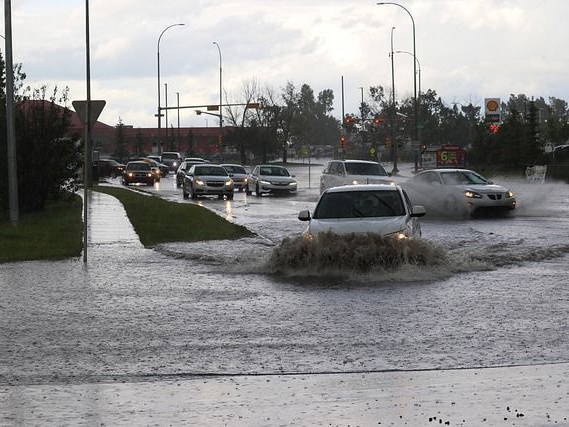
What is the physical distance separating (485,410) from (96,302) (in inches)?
293

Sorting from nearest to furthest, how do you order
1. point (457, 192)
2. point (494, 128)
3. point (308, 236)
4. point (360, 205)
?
point (308, 236), point (360, 205), point (457, 192), point (494, 128)

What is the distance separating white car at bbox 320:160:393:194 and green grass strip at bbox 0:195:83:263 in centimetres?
1005

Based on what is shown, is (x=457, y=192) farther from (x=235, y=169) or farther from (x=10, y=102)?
(x=235, y=169)

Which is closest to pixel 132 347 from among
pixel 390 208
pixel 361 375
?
pixel 361 375

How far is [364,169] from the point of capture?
40.1 metres

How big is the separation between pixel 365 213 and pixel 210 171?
104ft

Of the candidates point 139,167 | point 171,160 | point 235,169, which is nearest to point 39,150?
point 235,169

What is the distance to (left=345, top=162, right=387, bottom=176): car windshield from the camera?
39.7 metres

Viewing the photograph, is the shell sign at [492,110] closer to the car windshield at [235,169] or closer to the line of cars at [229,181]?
the car windshield at [235,169]

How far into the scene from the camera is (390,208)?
57.3ft

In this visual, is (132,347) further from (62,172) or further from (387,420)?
(62,172)

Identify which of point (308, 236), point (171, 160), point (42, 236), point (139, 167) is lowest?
point (42, 236)

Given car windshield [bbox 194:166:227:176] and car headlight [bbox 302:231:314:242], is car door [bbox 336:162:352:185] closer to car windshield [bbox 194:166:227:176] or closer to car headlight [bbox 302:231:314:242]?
car windshield [bbox 194:166:227:176]

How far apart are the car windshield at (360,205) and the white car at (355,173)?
20243 mm
